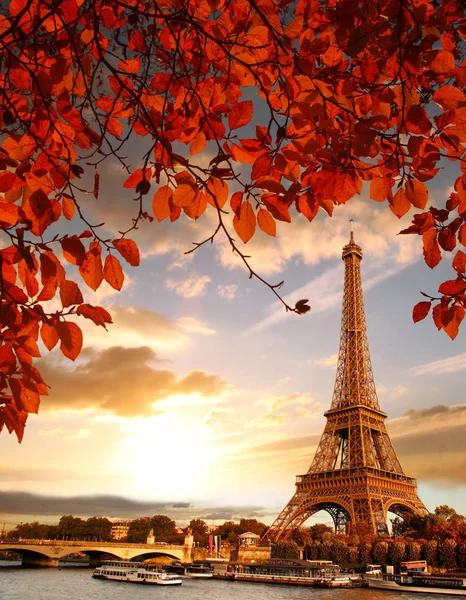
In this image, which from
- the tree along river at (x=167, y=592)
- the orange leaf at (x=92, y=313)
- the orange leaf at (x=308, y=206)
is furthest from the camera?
the tree along river at (x=167, y=592)

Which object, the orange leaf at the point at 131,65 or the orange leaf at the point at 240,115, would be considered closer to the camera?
the orange leaf at the point at 240,115

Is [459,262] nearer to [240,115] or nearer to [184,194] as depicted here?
[240,115]

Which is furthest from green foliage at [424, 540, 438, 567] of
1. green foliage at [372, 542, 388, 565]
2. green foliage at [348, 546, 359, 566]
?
green foliage at [348, 546, 359, 566]

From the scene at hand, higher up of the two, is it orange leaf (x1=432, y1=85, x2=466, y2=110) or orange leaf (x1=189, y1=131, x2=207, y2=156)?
orange leaf (x1=189, y1=131, x2=207, y2=156)

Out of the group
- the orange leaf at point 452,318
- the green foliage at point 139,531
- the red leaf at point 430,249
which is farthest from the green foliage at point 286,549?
the red leaf at point 430,249

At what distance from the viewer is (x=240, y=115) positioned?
105 inches

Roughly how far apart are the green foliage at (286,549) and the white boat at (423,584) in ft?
42.7

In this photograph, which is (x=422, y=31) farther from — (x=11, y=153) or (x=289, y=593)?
(x=289, y=593)

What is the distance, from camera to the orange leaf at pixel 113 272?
A: 256 cm

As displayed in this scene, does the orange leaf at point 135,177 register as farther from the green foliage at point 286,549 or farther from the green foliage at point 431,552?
the green foliage at point 286,549

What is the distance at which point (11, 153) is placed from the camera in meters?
2.45

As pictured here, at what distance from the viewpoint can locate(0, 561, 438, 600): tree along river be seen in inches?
1458

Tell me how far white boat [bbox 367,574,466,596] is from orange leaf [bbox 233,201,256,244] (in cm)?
4275

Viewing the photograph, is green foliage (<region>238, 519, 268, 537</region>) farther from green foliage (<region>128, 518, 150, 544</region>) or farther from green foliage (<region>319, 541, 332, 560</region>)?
green foliage (<region>319, 541, 332, 560</region>)
